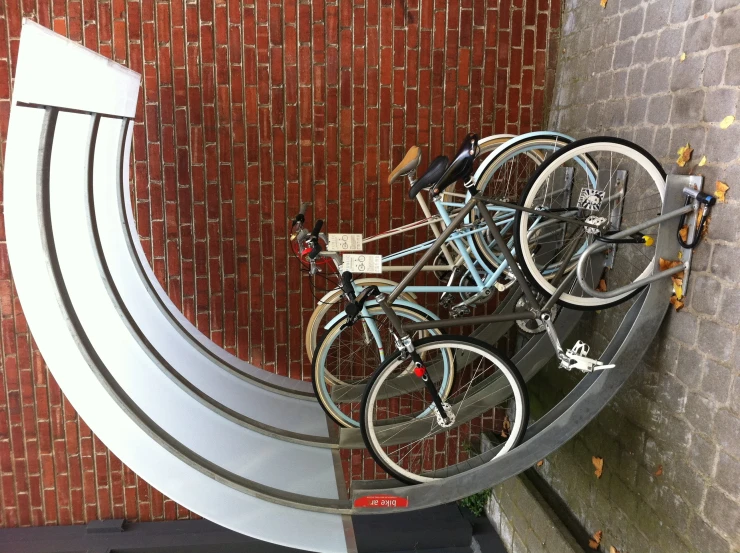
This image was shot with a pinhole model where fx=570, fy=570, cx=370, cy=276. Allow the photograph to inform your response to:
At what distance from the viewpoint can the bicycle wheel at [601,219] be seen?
8.81ft

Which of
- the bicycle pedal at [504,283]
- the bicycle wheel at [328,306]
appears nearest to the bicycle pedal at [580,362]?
the bicycle pedal at [504,283]

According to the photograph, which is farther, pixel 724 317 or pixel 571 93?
pixel 571 93

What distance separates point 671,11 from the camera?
2.68 meters

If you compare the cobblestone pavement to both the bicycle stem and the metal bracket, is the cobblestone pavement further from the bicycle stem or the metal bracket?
the bicycle stem

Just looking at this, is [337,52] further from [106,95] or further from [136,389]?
[136,389]

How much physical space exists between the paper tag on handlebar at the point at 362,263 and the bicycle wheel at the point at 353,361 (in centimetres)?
25

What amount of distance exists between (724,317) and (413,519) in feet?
9.15

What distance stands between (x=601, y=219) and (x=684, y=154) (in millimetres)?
439

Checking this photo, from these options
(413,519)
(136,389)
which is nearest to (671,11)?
(136,389)

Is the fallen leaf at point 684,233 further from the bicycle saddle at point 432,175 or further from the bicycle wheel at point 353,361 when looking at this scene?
the bicycle wheel at point 353,361

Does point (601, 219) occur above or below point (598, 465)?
above

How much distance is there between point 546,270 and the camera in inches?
130

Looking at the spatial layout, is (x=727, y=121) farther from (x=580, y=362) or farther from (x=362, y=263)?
(x=362, y=263)

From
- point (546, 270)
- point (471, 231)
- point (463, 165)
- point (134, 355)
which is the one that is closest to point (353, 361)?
point (471, 231)
